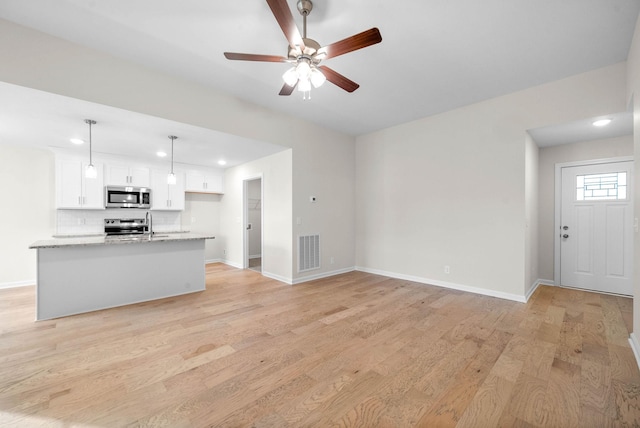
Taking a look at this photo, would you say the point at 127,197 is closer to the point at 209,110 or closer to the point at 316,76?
the point at 209,110

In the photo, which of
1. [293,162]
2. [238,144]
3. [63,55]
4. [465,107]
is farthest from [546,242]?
[63,55]

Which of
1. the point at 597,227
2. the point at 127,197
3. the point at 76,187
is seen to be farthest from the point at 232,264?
the point at 597,227

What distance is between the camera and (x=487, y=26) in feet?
8.14

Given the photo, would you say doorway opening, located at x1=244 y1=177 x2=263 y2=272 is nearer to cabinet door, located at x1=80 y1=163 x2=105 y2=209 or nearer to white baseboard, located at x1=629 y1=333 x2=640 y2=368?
cabinet door, located at x1=80 y1=163 x2=105 y2=209

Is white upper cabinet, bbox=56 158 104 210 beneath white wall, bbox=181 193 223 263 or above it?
above

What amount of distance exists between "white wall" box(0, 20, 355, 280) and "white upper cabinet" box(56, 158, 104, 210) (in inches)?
116

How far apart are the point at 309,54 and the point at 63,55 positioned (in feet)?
8.31

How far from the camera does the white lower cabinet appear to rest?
19.1ft

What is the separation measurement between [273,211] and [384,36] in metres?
3.49

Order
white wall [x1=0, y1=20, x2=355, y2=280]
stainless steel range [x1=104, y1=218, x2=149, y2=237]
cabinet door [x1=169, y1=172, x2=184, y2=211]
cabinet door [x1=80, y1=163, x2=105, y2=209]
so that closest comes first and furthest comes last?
white wall [x1=0, y1=20, x2=355, y2=280] → cabinet door [x1=80, y1=163, x2=105, y2=209] → stainless steel range [x1=104, y1=218, x2=149, y2=237] → cabinet door [x1=169, y1=172, x2=184, y2=211]

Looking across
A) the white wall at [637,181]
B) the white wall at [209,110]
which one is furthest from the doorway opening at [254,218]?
the white wall at [637,181]

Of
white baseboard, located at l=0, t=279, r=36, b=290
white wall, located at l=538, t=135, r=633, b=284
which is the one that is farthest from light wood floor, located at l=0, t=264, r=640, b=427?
white baseboard, located at l=0, t=279, r=36, b=290

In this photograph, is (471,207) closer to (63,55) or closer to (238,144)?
(238,144)

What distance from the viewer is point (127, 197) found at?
5.46 metres
